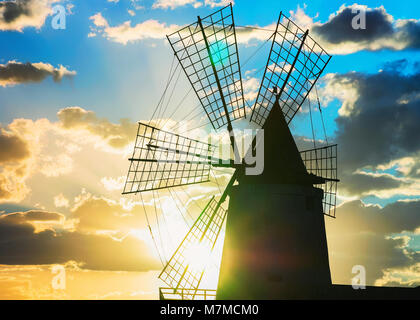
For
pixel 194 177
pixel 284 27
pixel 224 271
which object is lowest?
pixel 224 271

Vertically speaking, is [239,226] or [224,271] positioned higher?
[239,226]

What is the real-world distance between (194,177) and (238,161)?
6.41ft

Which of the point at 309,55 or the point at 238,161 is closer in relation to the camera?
the point at 238,161

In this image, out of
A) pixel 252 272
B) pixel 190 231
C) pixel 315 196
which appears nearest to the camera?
pixel 252 272

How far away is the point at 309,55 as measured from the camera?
14844mm

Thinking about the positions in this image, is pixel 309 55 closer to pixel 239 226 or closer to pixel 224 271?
pixel 239 226

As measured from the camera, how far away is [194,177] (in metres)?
14.6

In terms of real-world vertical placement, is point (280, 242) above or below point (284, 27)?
below
